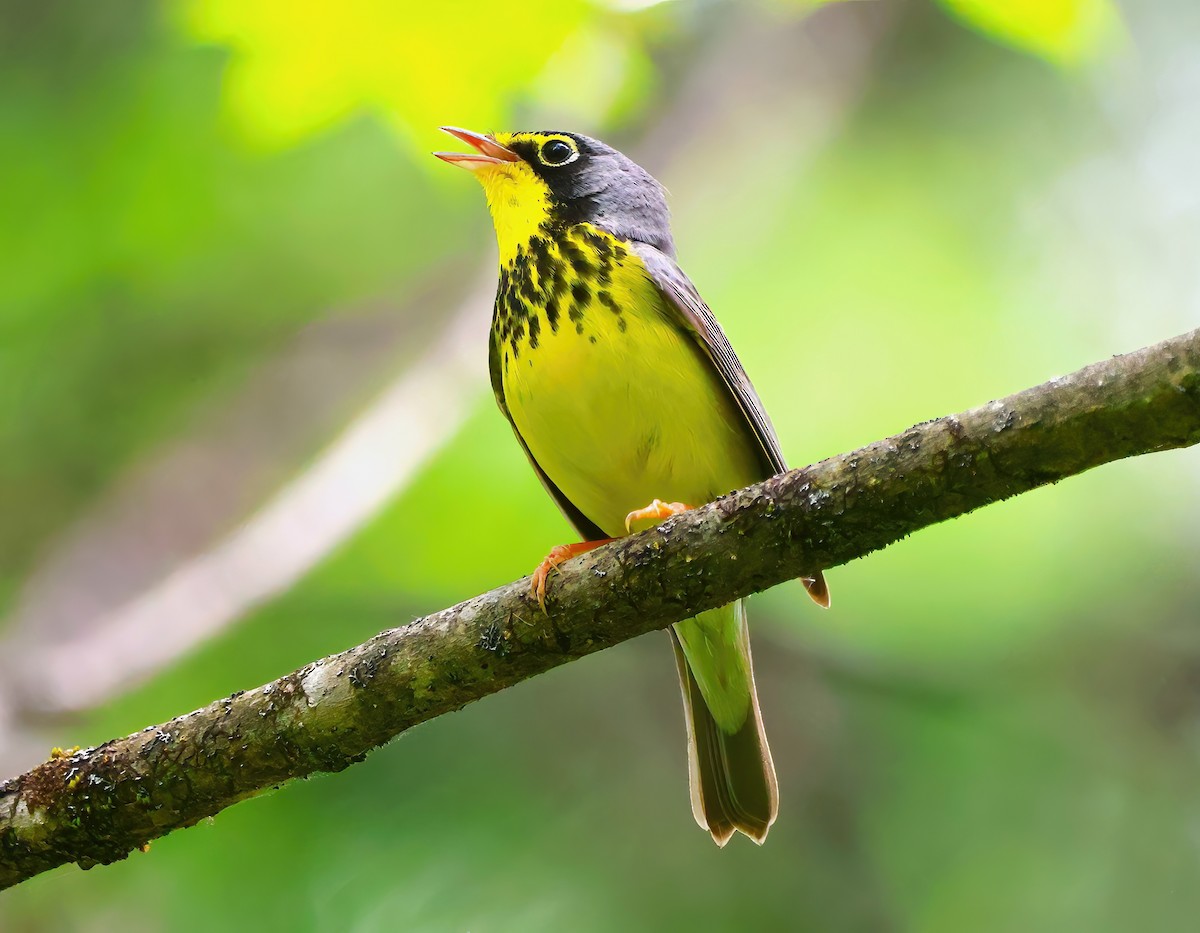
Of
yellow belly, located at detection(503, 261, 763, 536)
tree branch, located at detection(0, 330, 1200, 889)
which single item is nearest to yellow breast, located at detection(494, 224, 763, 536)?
yellow belly, located at detection(503, 261, 763, 536)

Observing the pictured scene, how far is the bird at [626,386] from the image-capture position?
3.52 m

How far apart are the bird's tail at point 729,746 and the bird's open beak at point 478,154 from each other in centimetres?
176

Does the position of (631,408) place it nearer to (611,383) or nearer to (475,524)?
(611,383)

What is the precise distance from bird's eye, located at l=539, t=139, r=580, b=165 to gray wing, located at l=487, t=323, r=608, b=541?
0.79m

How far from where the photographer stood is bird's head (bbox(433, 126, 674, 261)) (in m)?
3.93

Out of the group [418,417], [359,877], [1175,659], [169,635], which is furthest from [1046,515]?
[169,635]

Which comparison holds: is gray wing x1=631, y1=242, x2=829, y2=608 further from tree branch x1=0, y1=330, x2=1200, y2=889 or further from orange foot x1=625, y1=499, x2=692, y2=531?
tree branch x1=0, y1=330, x2=1200, y2=889

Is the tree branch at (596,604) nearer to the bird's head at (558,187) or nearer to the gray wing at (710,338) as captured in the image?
the gray wing at (710,338)

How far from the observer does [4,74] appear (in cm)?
648

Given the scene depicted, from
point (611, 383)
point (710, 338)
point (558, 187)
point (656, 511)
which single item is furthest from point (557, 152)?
point (656, 511)

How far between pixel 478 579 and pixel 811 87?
13.1 ft

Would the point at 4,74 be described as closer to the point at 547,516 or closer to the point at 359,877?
the point at 547,516

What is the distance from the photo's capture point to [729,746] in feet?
13.5

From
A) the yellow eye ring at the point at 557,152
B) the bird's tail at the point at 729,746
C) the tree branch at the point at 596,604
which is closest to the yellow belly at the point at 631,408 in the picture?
the bird's tail at the point at 729,746
